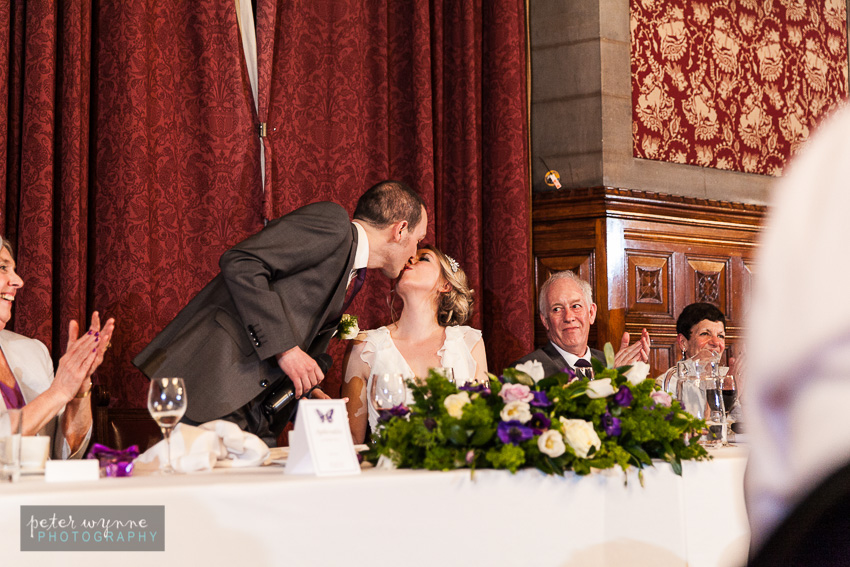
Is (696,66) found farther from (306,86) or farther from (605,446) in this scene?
(605,446)

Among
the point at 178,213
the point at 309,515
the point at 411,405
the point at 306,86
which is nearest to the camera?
the point at 309,515

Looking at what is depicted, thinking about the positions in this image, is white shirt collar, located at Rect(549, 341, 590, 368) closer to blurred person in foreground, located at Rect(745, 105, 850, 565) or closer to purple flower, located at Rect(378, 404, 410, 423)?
purple flower, located at Rect(378, 404, 410, 423)

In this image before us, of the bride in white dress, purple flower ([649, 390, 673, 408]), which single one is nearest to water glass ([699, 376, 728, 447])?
purple flower ([649, 390, 673, 408])

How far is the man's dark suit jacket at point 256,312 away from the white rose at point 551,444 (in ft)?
3.91

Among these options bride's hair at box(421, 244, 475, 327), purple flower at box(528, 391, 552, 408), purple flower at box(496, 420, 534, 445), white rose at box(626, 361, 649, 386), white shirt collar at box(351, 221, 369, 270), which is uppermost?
white shirt collar at box(351, 221, 369, 270)

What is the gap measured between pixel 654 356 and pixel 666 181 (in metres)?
0.97

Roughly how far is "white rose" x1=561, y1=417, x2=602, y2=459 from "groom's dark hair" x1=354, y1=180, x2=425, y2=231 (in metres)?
1.69

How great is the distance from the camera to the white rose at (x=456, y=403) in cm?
177

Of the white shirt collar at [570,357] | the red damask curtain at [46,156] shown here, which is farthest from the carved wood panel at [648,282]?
the red damask curtain at [46,156]

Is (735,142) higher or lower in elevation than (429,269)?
higher

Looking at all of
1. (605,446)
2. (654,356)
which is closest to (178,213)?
(654,356)

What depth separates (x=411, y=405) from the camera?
6.09 feet

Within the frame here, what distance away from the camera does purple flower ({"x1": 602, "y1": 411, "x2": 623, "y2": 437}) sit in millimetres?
1861

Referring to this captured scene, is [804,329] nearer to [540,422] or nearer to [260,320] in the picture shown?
[540,422]
